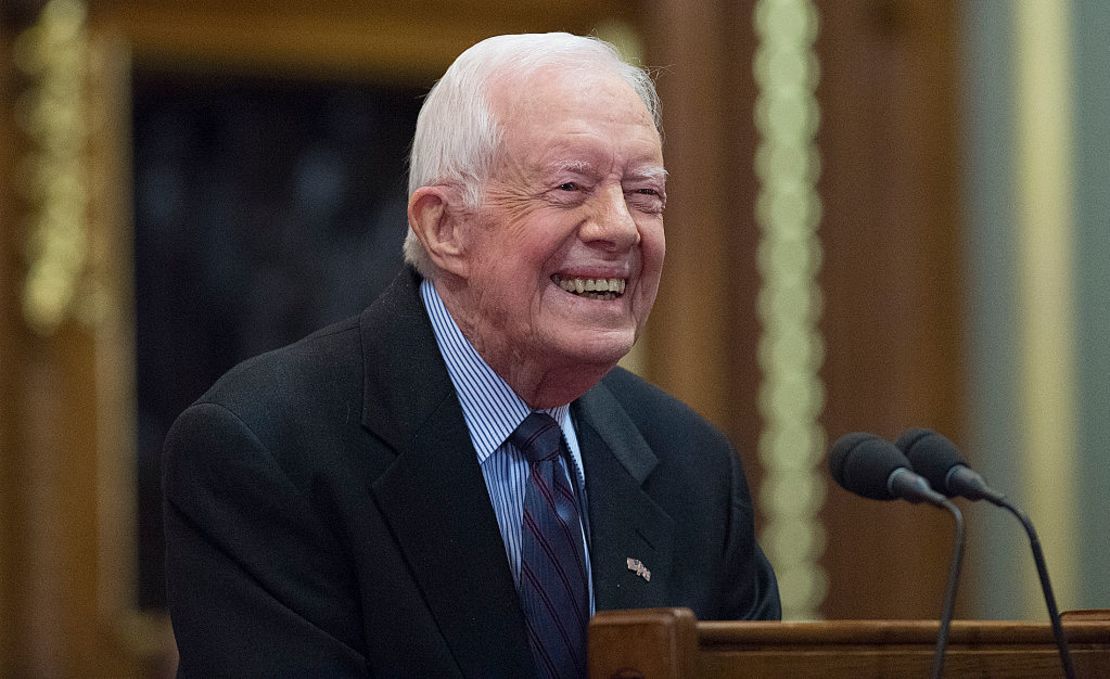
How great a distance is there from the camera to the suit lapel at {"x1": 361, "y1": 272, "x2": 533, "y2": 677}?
80.3 inches

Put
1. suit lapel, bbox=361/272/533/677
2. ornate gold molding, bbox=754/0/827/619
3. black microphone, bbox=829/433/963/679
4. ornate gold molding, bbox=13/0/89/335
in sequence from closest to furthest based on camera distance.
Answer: black microphone, bbox=829/433/963/679, suit lapel, bbox=361/272/533/677, ornate gold molding, bbox=13/0/89/335, ornate gold molding, bbox=754/0/827/619

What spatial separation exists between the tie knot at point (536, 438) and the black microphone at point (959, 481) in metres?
0.54

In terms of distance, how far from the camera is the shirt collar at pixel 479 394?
2213mm

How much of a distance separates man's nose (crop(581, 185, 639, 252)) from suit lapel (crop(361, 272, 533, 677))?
0.98ft

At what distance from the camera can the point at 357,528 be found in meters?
2.03

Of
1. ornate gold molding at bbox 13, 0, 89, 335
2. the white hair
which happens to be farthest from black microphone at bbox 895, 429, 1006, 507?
ornate gold molding at bbox 13, 0, 89, 335

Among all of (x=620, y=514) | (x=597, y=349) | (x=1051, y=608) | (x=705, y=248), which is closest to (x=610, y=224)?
(x=597, y=349)

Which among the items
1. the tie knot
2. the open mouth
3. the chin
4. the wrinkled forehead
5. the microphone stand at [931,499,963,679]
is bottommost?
the microphone stand at [931,499,963,679]

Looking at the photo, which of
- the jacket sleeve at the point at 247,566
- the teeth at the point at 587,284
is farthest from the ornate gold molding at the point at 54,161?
the teeth at the point at 587,284

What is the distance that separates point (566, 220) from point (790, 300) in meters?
3.25

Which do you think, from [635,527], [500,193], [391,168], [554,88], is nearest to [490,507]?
[635,527]

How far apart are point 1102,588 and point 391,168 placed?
2.64 m

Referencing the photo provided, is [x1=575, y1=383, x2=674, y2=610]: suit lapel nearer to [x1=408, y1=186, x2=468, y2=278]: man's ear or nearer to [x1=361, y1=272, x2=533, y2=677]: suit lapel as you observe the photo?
[x1=361, y1=272, x2=533, y2=677]: suit lapel

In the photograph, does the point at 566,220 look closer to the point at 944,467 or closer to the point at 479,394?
the point at 479,394
